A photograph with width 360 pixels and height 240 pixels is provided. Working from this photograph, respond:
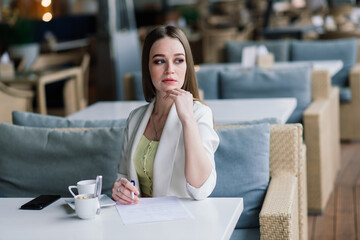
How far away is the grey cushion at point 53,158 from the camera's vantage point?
98.4 inches

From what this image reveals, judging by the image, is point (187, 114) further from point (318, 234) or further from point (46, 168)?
point (318, 234)

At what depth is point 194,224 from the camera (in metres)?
1.66

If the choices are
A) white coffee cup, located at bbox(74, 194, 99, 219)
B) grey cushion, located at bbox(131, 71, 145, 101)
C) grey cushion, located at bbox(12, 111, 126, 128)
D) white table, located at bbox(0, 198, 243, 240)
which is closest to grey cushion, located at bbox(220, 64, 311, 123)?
grey cushion, located at bbox(131, 71, 145, 101)

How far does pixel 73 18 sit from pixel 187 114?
1258cm

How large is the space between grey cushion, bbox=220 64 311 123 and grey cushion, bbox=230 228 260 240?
74.0 inches

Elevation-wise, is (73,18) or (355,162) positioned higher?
(73,18)

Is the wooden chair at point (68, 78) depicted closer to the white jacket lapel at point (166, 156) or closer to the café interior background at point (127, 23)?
the café interior background at point (127, 23)

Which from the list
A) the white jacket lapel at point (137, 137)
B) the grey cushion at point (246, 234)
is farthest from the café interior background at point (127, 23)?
the white jacket lapel at point (137, 137)

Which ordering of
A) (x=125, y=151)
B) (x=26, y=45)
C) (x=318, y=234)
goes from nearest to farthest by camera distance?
(x=125, y=151) → (x=318, y=234) → (x=26, y=45)

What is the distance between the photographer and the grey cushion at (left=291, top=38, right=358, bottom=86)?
19.4ft

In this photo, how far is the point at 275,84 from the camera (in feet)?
13.8

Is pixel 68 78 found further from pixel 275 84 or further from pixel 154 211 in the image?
pixel 154 211

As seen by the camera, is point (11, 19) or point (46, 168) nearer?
point (46, 168)

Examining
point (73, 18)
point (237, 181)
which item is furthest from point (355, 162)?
point (73, 18)
